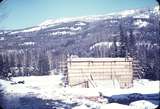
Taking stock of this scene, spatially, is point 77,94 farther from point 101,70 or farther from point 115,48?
point 115,48

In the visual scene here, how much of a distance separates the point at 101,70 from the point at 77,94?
126cm

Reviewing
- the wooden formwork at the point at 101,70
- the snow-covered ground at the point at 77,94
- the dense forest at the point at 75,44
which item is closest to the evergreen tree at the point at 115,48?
the dense forest at the point at 75,44

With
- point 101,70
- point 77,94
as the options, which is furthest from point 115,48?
point 77,94

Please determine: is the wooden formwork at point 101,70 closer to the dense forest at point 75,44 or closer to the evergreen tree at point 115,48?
the dense forest at point 75,44

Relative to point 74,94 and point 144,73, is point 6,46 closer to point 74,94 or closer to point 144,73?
point 74,94

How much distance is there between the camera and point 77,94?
9.55 m

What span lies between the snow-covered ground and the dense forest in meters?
0.34

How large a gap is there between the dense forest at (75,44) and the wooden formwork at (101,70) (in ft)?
1.36

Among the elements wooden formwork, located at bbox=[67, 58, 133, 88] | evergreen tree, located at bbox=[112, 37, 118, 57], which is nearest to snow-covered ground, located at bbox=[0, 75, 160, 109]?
wooden formwork, located at bbox=[67, 58, 133, 88]

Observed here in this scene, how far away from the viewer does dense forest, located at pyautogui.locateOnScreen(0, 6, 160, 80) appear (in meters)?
9.65

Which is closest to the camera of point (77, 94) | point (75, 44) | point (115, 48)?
point (77, 94)

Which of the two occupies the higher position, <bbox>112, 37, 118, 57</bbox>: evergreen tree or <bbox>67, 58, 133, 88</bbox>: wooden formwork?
<bbox>112, 37, 118, 57</bbox>: evergreen tree

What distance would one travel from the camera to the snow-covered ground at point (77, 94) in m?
7.47

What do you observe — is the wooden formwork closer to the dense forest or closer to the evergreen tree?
the dense forest
